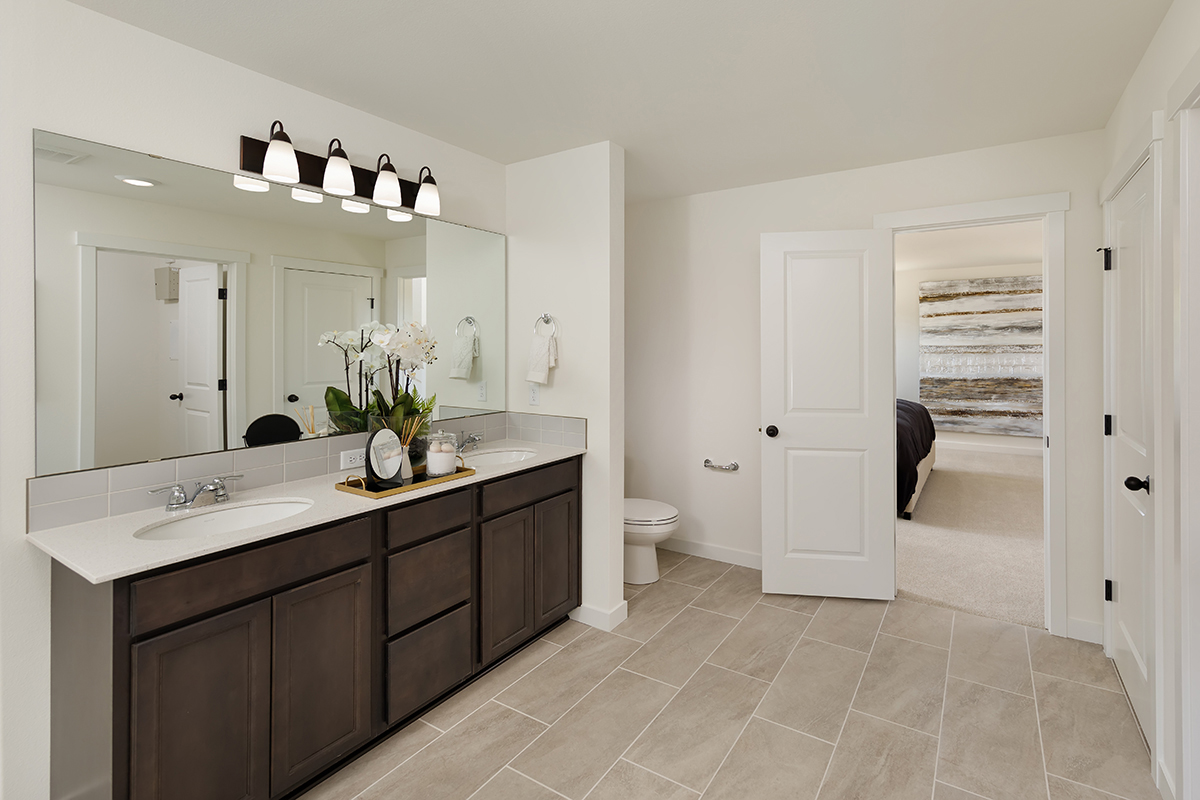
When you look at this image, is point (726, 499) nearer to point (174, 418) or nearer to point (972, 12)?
point (972, 12)

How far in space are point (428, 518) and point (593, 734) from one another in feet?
3.21

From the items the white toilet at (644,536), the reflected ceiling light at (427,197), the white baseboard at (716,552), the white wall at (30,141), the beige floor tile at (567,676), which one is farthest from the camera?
the white baseboard at (716,552)

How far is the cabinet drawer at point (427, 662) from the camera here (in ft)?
6.61

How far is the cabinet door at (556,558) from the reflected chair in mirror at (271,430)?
3.48 feet

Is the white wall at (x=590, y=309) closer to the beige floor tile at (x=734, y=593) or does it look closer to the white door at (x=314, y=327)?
the beige floor tile at (x=734, y=593)

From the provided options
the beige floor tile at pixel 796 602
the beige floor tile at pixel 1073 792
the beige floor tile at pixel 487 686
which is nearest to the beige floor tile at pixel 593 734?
the beige floor tile at pixel 487 686

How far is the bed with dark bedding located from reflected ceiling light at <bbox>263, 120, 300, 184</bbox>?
14.0 feet

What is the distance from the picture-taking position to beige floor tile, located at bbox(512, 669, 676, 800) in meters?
1.86

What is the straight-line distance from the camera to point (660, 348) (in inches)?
158

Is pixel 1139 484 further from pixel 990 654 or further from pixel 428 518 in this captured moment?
pixel 428 518

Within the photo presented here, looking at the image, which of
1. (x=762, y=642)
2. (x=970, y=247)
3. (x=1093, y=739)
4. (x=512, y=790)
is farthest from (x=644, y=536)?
(x=970, y=247)

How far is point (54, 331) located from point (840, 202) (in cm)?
351

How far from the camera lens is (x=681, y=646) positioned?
8.80 feet

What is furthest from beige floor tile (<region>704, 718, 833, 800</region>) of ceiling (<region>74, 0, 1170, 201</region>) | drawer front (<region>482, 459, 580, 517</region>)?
ceiling (<region>74, 0, 1170, 201</region>)
